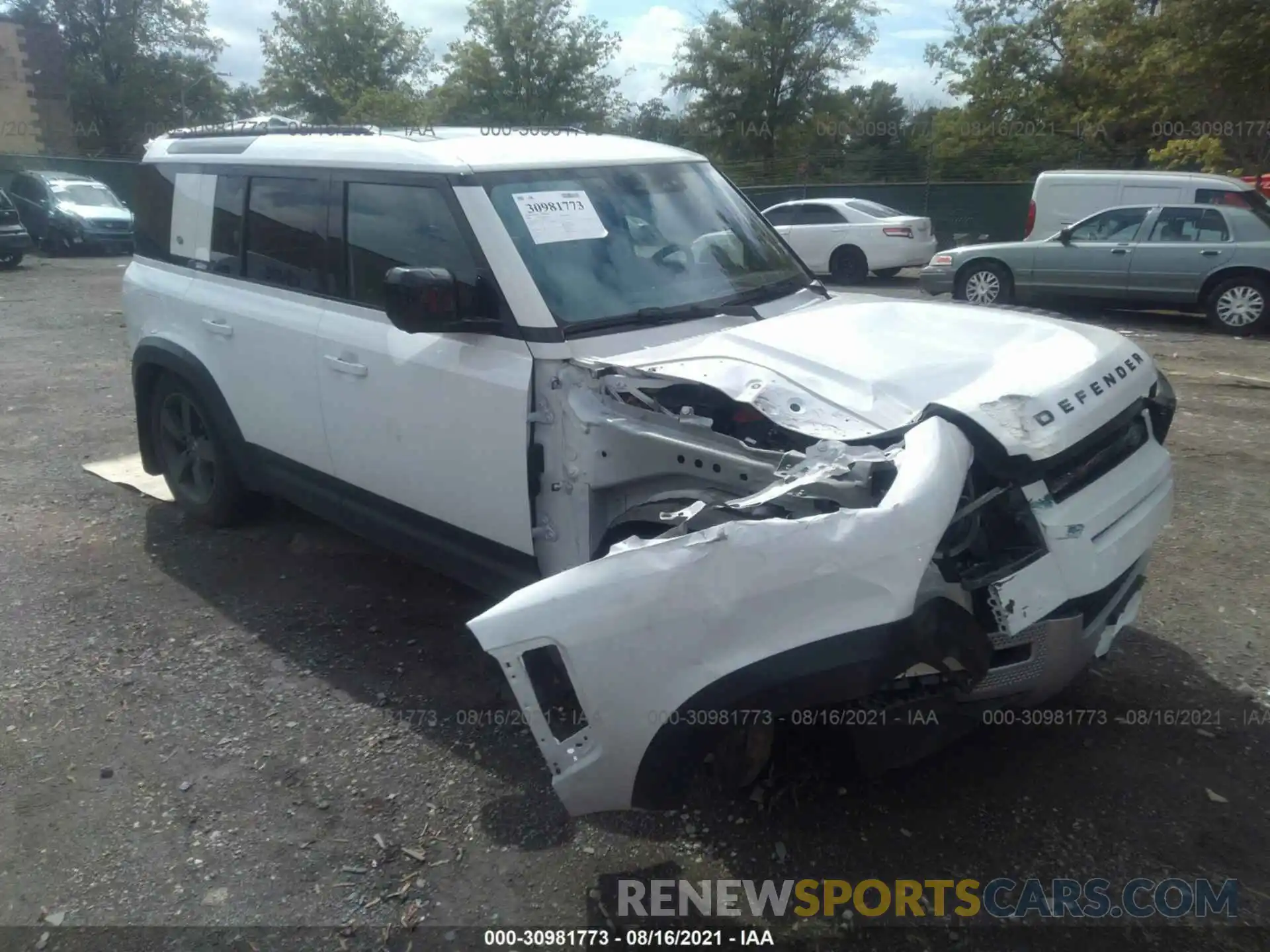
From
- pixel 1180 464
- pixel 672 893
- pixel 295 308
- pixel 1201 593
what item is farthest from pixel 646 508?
pixel 1180 464

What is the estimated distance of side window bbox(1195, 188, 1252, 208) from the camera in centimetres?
1179

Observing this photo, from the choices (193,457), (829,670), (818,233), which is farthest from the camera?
(818,233)

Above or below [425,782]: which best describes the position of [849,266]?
above

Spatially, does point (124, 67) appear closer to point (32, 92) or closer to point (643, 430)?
point (32, 92)

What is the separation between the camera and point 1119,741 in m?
3.33

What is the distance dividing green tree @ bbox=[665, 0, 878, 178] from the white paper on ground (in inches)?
1376

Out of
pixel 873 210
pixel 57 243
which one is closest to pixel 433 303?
pixel 873 210

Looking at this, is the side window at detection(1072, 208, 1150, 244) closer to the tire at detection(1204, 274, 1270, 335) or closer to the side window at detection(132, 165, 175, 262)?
the tire at detection(1204, 274, 1270, 335)

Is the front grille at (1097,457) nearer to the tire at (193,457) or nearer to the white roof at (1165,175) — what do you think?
the tire at (193,457)

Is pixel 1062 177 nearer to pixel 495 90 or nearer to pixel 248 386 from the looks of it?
pixel 248 386

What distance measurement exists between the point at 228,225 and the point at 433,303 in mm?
1990

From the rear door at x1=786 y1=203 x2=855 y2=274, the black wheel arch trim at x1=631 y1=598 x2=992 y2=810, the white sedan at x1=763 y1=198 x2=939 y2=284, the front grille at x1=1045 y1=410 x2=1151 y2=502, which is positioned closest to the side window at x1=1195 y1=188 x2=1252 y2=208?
the white sedan at x1=763 y1=198 x2=939 y2=284

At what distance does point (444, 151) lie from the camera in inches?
146

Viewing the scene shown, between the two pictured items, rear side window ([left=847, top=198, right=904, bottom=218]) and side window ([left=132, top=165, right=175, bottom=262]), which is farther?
rear side window ([left=847, top=198, right=904, bottom=218])
